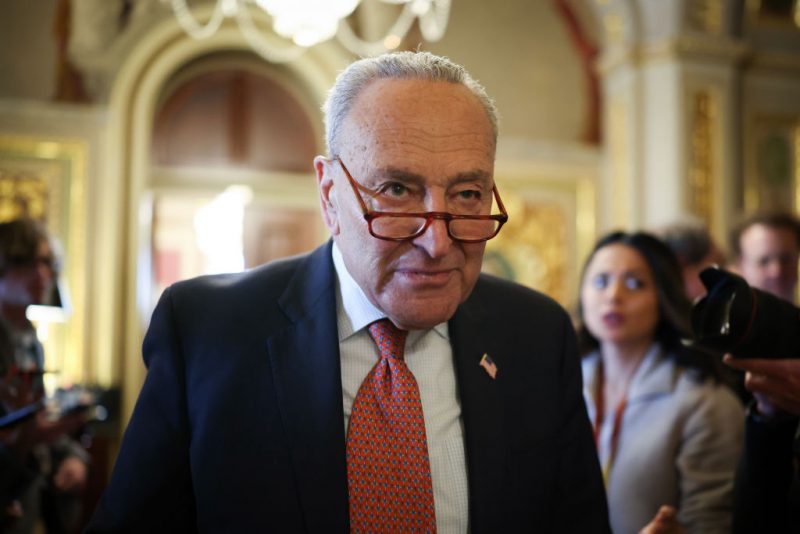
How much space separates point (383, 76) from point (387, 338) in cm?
44

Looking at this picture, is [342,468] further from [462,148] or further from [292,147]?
[292,147]

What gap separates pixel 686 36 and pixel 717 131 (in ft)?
2.38

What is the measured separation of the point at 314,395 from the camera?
4.50ft

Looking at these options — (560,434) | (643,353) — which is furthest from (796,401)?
(643,353)

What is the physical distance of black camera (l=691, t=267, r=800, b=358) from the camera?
1.54 metres

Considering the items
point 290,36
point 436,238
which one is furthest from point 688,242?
point 290,36

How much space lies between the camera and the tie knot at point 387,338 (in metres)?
1.43

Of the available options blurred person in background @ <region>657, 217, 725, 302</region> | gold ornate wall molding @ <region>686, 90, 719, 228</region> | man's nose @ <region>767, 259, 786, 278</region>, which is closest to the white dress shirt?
blurred person in background @ <region>657, 217, 725, 302</region>

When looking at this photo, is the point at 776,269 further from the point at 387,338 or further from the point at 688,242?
the point at 387,338

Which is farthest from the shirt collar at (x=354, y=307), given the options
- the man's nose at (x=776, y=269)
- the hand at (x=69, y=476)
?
the man's nose at (x=776, y=269)

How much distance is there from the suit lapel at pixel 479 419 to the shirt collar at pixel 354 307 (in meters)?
0.08

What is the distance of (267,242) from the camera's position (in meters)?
6.23

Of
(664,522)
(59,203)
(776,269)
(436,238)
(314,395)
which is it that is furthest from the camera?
(59,203)

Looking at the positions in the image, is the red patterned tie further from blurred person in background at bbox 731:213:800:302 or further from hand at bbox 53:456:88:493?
blurred person in background at bbox 731:213:800:302
